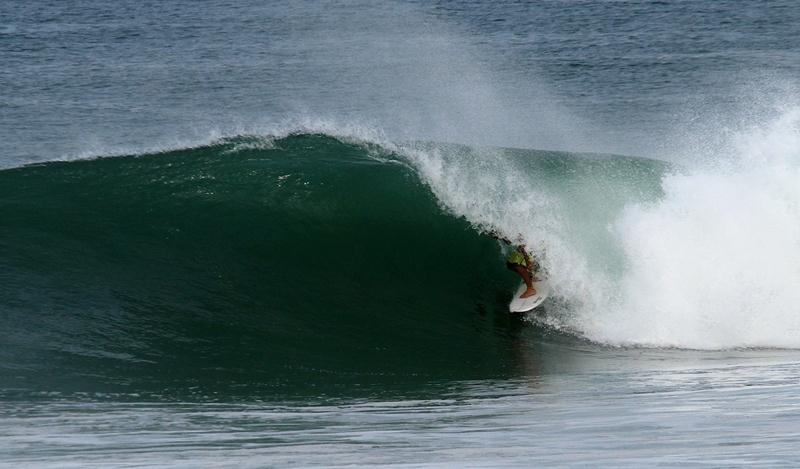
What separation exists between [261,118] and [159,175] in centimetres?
→ 1543

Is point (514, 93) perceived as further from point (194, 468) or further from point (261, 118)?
point (194, 468)

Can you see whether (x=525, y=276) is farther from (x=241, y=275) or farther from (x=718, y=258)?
(x=241, y=275)

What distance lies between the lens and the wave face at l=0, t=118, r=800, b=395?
11.9 meters

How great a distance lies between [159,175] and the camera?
1557 centimetres

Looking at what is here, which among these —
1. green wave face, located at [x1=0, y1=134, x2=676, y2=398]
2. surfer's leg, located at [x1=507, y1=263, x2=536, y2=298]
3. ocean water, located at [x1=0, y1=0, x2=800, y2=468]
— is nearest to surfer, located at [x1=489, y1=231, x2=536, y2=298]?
surfer's leg, located at [x1=507, y1=263, x2=536, y2=298]

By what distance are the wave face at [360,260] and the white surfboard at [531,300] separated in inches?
6.1

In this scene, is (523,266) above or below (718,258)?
above

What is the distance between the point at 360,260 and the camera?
14445 millimetres

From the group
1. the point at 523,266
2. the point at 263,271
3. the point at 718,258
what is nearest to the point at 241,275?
the point at 263,271

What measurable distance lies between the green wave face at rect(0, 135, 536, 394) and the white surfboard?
349 mm

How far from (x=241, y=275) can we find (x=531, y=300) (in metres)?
3.56

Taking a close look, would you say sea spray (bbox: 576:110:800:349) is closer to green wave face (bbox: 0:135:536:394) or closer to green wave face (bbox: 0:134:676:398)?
green wave face (bbox: 0:134:676:398)

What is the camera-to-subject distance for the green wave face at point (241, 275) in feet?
37.7

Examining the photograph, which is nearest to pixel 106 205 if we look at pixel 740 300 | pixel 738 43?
pixel 740 300
